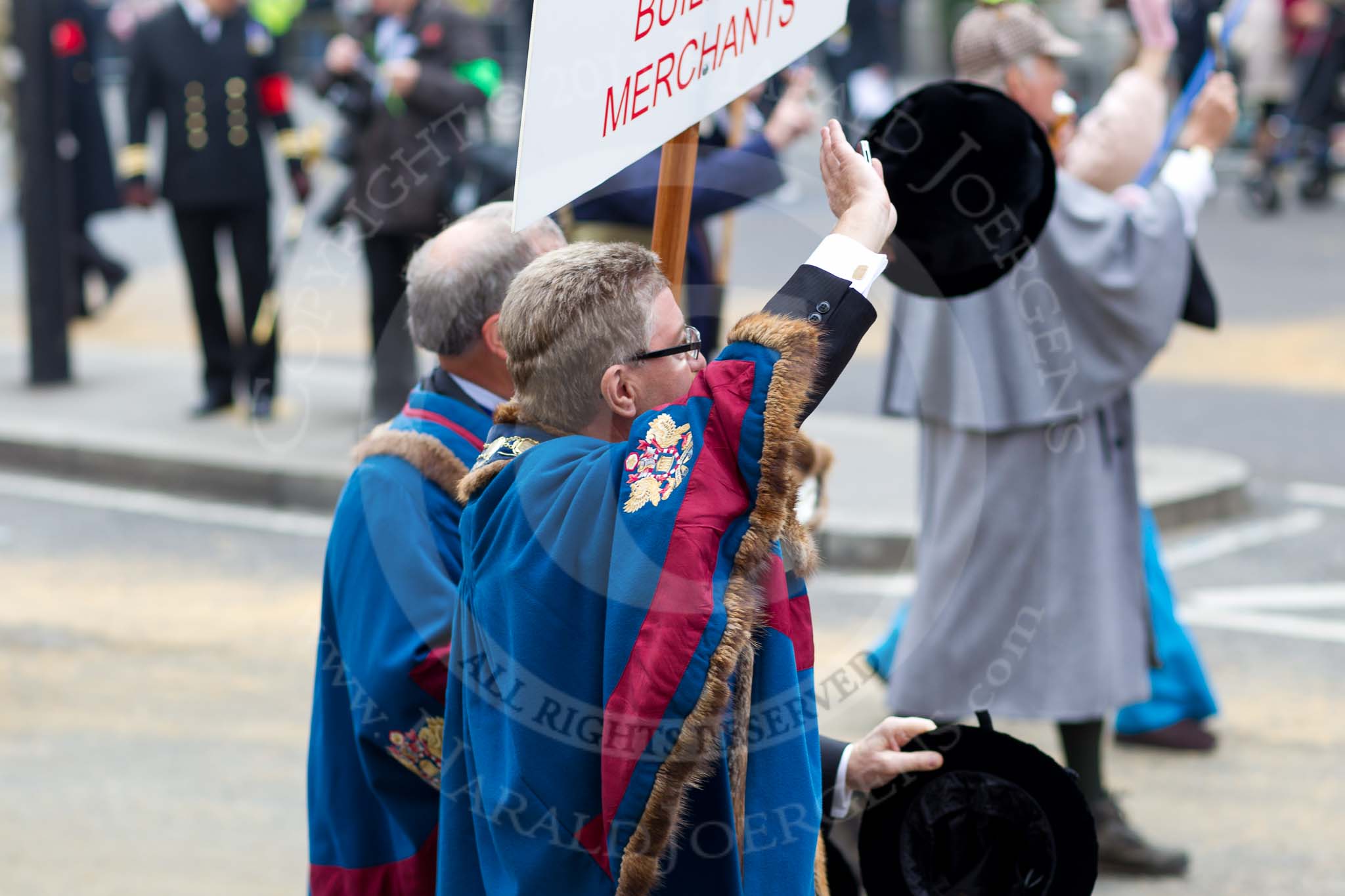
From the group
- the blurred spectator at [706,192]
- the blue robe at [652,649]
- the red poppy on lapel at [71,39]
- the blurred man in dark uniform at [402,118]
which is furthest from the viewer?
the red poppy on lapel at [71,39]

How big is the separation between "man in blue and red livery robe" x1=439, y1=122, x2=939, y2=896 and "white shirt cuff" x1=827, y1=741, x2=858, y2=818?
0.26m

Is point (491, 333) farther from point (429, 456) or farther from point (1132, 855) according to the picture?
point (1132, 855)

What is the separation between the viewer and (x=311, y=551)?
281 inches

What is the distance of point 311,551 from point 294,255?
456 centimetres

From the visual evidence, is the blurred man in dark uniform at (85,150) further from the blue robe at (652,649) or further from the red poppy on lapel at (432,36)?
the blue robe at (652,649)

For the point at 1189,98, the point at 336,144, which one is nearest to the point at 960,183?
the point at 1189,98

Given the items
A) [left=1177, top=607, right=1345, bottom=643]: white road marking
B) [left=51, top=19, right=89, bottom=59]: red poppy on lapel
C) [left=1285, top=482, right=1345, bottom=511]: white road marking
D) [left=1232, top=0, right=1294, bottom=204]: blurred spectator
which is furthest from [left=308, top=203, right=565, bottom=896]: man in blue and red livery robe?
Result: [left=1232, top=0, right=1294, bottom=204]: blurred spectator

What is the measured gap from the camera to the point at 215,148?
8.62 meters

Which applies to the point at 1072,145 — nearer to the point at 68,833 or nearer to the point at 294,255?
the point at 68,833

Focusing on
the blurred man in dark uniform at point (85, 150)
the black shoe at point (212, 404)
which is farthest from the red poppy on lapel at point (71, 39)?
the black shoe at point (212, 404)

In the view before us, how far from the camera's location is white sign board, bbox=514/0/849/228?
217 cm

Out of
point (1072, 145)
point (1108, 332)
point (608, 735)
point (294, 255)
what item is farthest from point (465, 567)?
point (294, 255)

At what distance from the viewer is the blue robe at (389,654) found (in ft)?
8.49

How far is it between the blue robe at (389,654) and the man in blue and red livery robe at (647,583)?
332 millimetres
